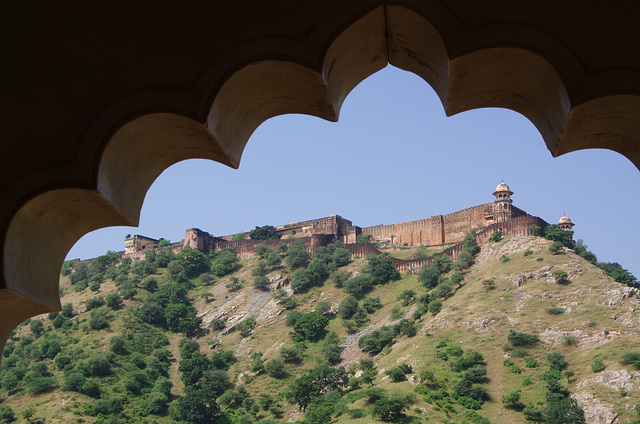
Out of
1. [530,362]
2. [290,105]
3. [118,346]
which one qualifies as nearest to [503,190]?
[530,362]

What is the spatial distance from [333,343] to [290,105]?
130 feet

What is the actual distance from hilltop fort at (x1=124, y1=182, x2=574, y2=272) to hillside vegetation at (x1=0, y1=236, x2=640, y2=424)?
1.07 metres

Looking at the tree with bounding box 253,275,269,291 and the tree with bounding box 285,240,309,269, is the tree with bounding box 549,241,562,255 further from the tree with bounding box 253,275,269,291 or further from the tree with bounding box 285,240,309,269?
the tree with bounding box 253,275,269,291

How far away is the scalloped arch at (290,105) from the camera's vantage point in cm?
192

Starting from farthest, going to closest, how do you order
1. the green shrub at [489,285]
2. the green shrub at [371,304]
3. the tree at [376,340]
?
the green shrub at [371,304]
the tree at [376,340]
the green shrub at [489,285]

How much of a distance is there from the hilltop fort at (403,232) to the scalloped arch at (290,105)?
41.4m

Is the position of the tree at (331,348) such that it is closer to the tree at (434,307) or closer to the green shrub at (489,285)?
the tree at (434,307)

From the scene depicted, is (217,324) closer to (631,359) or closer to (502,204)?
(502,204)

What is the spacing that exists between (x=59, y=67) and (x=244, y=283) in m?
48.5

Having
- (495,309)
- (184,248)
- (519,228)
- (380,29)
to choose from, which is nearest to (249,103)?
(380,29)

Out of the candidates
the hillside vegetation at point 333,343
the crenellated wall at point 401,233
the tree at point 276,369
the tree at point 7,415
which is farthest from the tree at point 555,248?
the tree at point 7,415

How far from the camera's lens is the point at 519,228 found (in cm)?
4203

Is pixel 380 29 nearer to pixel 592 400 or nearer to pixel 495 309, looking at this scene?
pixel 592 400

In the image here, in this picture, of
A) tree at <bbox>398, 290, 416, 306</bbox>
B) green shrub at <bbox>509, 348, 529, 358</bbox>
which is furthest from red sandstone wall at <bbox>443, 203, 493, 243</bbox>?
green shrub at <bbox>509, 348, 529, 358</bbox>
